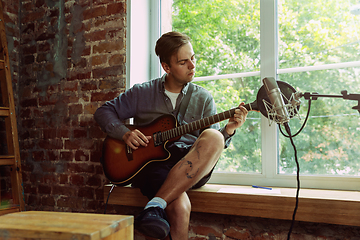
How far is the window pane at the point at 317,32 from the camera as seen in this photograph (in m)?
1.57

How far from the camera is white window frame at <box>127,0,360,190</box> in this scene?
1.59 m

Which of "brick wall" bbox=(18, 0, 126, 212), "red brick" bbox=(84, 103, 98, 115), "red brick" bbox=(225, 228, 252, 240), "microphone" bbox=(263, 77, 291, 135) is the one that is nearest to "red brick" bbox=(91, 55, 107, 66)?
"brick wall" bbox=(18, 0, 126, 212)

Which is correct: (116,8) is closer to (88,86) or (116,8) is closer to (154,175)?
(88,86)

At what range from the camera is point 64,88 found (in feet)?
7.25

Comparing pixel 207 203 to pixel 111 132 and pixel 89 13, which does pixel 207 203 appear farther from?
pixel 89 13

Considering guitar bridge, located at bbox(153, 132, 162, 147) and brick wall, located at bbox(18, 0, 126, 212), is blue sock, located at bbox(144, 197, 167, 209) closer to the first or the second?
guitar bridge, located at bbox(153, 132, 162, 147)

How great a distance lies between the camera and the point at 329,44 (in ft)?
5.27

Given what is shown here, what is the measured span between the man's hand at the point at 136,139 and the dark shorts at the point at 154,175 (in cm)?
12

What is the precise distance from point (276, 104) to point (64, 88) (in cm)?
162

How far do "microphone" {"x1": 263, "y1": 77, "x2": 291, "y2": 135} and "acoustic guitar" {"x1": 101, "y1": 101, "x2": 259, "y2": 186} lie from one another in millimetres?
174

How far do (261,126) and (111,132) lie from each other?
0.90m


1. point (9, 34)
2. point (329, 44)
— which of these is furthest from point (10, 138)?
point (329, 44)

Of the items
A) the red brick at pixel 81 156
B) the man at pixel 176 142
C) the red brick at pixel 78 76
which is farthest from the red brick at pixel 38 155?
the man at pixel 176 142

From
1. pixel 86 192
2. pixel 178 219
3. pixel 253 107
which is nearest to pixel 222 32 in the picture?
pixel 253 107
